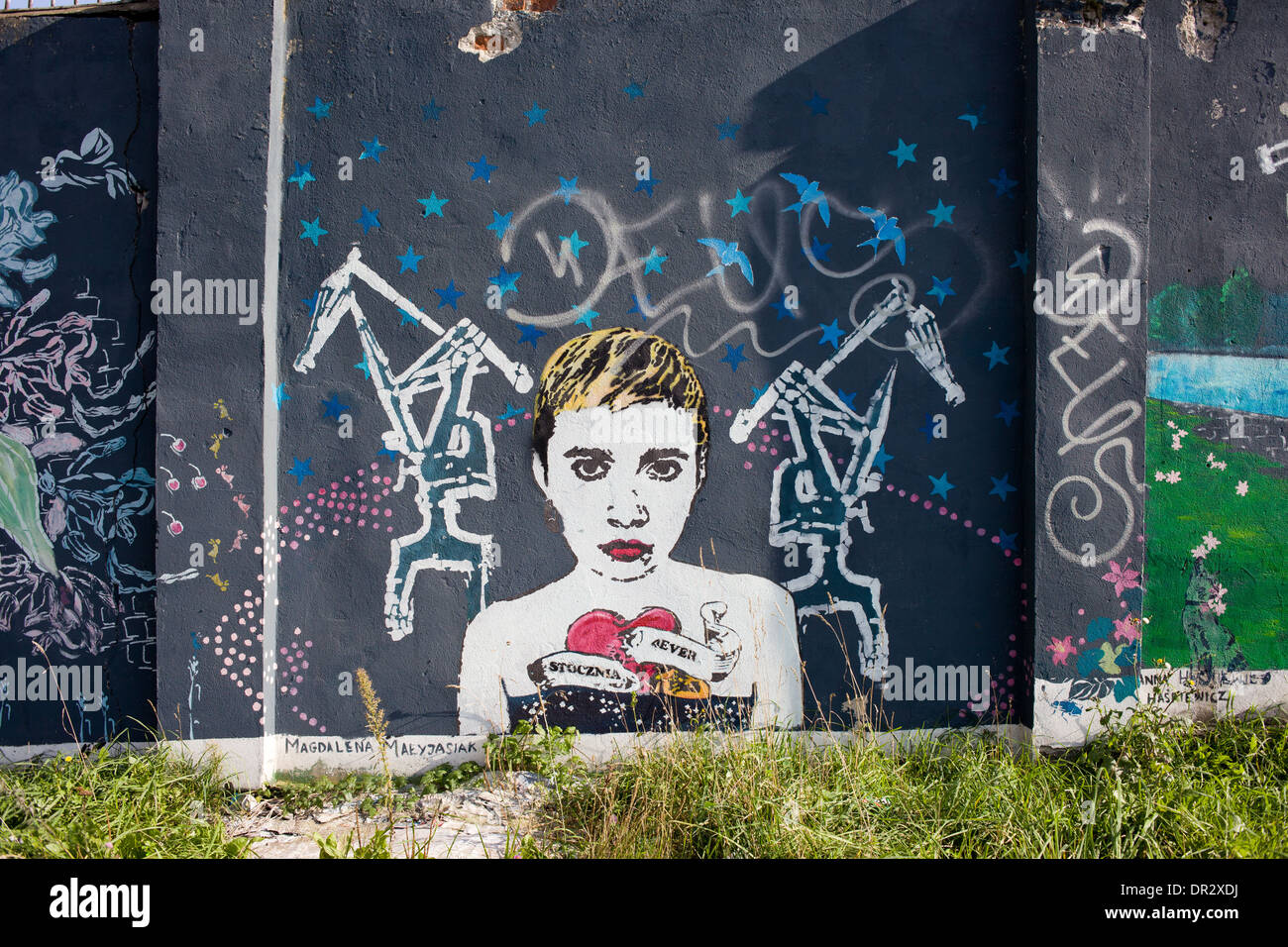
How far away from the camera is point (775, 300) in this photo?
3625 mm

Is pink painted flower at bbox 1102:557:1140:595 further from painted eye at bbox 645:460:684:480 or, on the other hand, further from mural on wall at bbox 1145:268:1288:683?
painted eye at bbox 645:460:684:480

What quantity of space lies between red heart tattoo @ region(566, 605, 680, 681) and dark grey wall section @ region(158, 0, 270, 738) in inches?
55.4

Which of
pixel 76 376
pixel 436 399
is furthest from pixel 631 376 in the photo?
pixel 76 376

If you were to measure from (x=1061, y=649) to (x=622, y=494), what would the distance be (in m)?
2.02

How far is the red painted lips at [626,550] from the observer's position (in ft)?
11.9

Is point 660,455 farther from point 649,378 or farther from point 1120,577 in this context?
point 1120,577

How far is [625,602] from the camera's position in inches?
142

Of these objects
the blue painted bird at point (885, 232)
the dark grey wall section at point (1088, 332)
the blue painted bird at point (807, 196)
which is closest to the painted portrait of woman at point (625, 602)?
the blue painted bird at point (807, 196)

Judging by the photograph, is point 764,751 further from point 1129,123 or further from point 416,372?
point 1129,123

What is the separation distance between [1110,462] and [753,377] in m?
1.58

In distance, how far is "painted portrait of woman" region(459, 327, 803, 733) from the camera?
3.61 m

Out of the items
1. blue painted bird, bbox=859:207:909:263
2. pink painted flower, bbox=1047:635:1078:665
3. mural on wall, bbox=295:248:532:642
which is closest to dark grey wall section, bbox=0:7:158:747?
mural on wall, bbox=295:248:532:642
